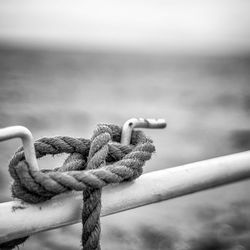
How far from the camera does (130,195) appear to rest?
87 cm

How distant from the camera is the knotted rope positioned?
2.45 feet

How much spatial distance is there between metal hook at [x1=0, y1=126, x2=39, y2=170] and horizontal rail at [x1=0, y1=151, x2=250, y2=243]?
0.10 m

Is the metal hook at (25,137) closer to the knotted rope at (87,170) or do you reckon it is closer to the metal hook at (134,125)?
the knotted rope at (87,170)

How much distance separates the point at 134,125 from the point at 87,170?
0.18 meters

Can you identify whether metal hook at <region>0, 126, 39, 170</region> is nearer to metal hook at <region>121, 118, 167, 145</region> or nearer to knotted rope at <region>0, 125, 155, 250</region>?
knotted rope at <region>0, 125, 155, 250</region>

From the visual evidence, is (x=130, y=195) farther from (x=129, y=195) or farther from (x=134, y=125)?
(x=134, y=125)

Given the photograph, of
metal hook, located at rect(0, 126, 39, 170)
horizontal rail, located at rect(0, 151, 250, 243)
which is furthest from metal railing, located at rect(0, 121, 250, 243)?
metal hook, located at rect(0, 126, 39, 170)

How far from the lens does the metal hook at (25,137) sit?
673 millimetres

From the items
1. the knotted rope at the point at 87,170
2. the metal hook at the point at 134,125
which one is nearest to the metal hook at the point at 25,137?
the knotted rope at the point at 87,170

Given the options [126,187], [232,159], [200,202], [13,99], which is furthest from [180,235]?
[13,99]

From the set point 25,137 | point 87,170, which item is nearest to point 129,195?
point 87,170

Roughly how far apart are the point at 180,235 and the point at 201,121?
245 inches

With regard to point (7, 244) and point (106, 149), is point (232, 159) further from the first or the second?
point (7, 244)

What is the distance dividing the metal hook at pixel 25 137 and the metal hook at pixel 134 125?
0.25 metres
